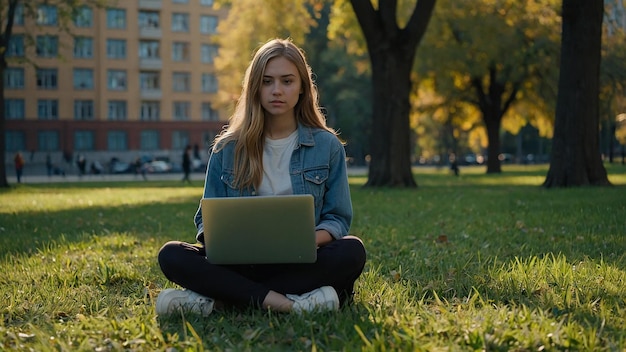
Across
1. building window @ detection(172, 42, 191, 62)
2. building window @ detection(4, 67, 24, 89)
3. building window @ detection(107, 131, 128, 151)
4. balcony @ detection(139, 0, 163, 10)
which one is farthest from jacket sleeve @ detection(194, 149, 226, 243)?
building window @ detection(172, 42, 191, 62)

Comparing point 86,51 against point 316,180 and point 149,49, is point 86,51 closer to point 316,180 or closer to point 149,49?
point 149,49

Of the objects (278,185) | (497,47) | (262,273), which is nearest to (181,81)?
(497,47)

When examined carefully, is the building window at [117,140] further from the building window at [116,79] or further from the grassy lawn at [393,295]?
the grassy lawn at [393,295]

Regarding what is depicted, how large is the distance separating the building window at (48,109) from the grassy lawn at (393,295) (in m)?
61.3

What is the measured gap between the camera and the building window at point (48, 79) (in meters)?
68.4

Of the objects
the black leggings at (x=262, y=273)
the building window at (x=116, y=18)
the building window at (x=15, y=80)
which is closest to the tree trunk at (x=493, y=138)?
the black leggings at (x=262, y=273)

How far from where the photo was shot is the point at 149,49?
2830 inches

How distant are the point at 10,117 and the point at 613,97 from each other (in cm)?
4964

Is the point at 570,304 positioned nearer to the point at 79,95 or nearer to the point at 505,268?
the point at 505,268

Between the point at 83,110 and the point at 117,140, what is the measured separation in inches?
147

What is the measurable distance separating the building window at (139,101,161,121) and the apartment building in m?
0.09

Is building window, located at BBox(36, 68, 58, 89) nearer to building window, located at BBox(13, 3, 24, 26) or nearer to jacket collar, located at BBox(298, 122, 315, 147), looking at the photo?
building window, located at BBox(13, 3, 24, 26)

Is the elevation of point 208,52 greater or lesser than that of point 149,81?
greater

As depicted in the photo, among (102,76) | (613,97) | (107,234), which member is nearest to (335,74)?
(102,76)
